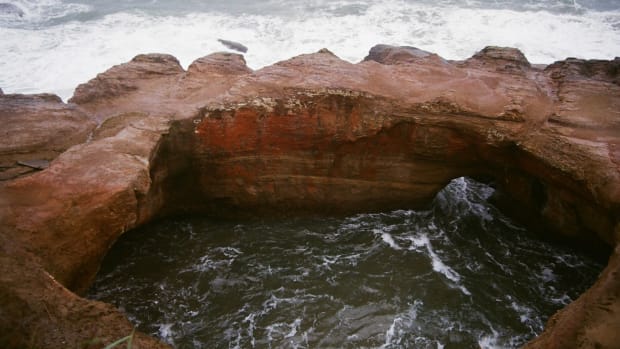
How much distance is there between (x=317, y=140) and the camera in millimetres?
5789

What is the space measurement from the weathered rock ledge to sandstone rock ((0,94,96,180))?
2 centimetres

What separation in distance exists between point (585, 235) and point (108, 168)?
5.52 m

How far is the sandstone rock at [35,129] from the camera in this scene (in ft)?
15.1

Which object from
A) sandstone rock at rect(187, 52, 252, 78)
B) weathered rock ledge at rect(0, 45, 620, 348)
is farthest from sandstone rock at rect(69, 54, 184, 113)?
sandstone rock at rect(187, 52, 252, 78)

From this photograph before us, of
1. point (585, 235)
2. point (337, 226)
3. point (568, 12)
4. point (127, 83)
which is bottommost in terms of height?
point (337, 226)

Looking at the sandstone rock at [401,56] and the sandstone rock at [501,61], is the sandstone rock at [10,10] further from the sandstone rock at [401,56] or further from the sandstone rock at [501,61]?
the sandstone rock at [501,61]

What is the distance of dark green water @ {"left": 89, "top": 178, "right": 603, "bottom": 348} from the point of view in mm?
4613

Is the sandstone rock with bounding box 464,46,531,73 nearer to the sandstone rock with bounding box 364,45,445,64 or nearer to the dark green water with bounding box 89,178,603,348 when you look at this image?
the sandstone rock with bounding box 364,45,445,64

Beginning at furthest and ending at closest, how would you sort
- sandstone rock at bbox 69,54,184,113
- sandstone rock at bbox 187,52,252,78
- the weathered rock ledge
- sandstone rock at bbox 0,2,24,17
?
sandstone rock at bbox 0,2,24,17, sandstone rock at bbox 187,52,252,78, sandstone rock at bbox 69,54,184,113, the weathered rock ledge

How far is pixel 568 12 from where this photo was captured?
15469 millimetres

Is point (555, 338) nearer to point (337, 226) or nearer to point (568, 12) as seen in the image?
point (337, 226)

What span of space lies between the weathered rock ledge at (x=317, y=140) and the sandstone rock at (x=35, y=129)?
2 centimetres

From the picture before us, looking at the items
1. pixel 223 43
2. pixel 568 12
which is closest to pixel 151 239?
pixel 223 43

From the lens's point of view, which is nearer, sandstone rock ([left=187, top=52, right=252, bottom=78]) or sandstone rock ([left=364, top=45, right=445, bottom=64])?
sandstone rock ([left=187, top=52, right=252, bottom=78])
